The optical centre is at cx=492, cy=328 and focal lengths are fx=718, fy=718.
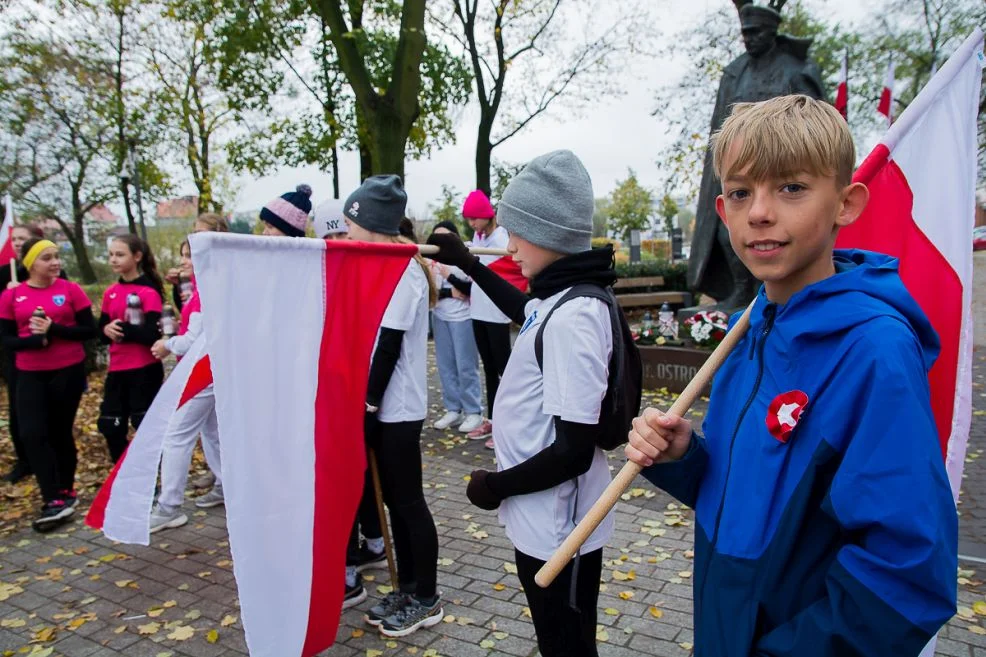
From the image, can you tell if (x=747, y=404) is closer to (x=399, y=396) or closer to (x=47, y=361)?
(x=399, y=396)

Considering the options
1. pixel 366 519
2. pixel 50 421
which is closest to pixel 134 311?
pixel 50 421

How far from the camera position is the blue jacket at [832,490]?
1.14 m

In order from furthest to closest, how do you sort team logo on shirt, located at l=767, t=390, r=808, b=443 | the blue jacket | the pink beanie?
the pink beanie, team logo on shirt, located at l=767, t=390, r=808, b=443, the blue jacket

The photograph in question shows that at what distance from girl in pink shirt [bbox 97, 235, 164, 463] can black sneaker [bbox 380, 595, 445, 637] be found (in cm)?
282

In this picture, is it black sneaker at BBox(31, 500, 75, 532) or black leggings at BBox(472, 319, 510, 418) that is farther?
black leggings at BBox(472, 319, 510, 418)

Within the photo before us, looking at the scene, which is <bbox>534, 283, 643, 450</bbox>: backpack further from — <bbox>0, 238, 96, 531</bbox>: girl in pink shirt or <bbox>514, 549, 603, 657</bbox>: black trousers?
<bbox>0, 238, 96, 531</bbox>: girl in pink shirt

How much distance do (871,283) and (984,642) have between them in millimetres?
2804

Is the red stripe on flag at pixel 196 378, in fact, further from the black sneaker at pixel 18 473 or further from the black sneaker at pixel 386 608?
the black sneaker at pixel 18 473

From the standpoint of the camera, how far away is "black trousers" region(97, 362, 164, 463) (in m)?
5.31

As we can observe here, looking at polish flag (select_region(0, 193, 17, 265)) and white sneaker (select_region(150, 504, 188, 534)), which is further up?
polish flag (select_region(0, 193, 17, 265))

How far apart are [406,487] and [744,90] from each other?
268 inches

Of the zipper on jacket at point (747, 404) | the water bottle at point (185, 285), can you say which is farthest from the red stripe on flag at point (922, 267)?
the water bottle at point (185, 285)

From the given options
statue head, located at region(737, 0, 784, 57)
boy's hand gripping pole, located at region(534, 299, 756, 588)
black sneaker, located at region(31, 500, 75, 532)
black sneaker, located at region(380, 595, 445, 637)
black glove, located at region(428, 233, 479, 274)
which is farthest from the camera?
statue head, located at region(737, 0, 784, 57)

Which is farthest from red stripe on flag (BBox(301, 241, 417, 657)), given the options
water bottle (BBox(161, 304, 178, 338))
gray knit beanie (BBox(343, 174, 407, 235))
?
water bottle (BBox(161, 304, 178, 338))
